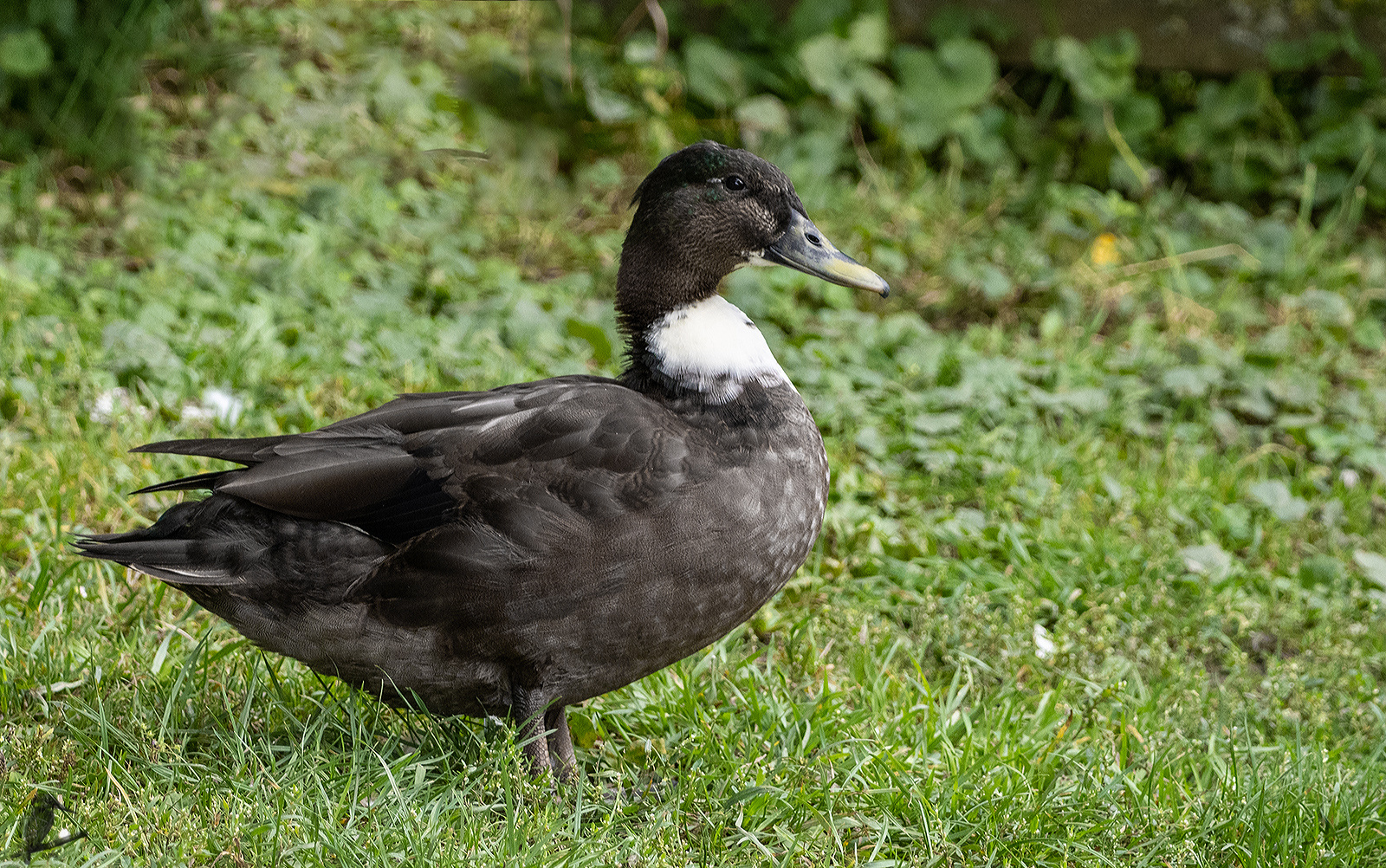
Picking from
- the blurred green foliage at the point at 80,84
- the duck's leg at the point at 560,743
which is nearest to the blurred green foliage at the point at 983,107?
the blurred green foliage at the point at 80,84

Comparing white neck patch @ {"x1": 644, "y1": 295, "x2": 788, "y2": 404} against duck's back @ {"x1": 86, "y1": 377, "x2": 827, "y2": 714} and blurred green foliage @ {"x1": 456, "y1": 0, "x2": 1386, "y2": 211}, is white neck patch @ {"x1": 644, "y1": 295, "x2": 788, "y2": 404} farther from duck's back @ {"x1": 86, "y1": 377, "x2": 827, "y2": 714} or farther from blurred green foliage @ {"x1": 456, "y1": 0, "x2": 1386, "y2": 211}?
blurred green foliage @ {"x1": 456, "y1": 0, "x2": 1386, "y2": 211}

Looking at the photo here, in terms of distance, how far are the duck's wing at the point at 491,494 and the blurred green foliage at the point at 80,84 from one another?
3.52 metres

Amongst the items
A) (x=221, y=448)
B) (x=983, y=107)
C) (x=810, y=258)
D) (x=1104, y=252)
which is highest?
(x=810, y=258)

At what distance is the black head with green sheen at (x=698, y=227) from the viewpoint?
9.50 feet

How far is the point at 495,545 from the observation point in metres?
2.61

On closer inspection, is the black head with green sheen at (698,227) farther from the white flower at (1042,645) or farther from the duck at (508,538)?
the white flower at (1042,645)

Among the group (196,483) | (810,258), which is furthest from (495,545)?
(810,258)

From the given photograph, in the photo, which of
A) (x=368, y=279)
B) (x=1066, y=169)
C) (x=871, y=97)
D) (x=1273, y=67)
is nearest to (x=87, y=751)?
(x=368, y=279)

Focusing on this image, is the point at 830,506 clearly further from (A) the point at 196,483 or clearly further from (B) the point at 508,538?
(A) the point at 196,483

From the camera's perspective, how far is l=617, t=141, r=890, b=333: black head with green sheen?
2.90m

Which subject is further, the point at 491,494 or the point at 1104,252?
the point at 1104,252

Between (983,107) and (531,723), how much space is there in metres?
4.90

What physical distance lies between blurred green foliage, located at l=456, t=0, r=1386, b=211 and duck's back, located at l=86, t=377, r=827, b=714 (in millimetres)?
3731

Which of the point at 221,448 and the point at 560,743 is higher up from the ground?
the point at 221,448
